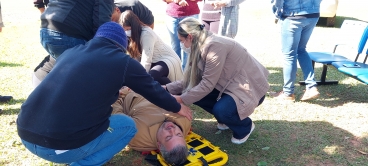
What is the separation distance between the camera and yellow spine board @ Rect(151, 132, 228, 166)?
10.4 feet

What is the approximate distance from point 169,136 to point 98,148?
2.51 feet

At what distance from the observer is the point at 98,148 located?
2.71 m

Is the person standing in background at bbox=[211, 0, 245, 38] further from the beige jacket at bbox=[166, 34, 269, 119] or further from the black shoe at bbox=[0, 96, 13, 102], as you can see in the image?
the black shoe at bbox=[0, 96, 13, 102]

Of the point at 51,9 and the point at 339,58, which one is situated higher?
the point at 51,9

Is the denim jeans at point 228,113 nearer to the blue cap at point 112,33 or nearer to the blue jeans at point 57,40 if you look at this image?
the blue cap at point 112,33

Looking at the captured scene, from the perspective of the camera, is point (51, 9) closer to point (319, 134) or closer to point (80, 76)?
point (80, 76)

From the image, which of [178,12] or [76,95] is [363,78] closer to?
[178,12]

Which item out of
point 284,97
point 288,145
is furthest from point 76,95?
point 284,97

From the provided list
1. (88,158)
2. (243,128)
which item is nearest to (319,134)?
(243,128)

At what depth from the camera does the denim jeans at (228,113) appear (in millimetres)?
3379

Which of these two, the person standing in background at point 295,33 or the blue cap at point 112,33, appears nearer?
the blue cap at point 112,33

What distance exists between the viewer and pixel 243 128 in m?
3.56

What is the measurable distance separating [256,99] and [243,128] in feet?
1.13

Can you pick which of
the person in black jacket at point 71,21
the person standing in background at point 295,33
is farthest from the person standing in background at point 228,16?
the person in black jacket at point 71,21
